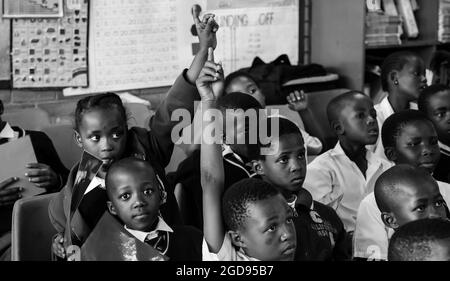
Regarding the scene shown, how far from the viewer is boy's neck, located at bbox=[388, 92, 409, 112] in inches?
137

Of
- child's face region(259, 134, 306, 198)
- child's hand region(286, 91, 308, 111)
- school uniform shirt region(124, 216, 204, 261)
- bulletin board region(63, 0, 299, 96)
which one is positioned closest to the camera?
school uniform shirt region(124, 216, 204, 261)

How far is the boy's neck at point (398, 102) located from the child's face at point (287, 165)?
1.43 metres

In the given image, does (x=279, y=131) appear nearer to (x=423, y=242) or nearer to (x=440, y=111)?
(x=423, y=242)

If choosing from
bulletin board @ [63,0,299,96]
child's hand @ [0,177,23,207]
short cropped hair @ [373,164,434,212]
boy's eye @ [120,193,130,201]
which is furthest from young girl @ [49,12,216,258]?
bulletin board @ [63,0,299,96]

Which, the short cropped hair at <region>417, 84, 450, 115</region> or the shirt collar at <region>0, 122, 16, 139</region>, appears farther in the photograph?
the short cropped hair at <region>417, 84, 450, 115</region>

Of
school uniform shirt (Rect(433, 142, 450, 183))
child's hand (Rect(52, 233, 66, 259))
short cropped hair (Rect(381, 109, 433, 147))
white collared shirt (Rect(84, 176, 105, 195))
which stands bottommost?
child's hand (Rect(52, 233, 66, 259))

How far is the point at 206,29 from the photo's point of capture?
6.54 ft

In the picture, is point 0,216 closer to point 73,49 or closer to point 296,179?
point 296,179

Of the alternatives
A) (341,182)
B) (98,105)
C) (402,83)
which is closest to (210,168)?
(98,105)

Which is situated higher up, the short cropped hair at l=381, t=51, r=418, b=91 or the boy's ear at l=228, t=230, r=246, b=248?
the short cropped hair at l=381, t=51, r=418, b=91

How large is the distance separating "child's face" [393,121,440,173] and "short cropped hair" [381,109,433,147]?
0.05 feet

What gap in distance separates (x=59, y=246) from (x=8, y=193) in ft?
1.67

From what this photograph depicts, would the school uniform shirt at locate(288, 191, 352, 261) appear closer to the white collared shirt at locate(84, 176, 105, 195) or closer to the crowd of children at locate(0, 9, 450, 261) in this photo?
the crowd of children at locate(0, 9, 450, 261)

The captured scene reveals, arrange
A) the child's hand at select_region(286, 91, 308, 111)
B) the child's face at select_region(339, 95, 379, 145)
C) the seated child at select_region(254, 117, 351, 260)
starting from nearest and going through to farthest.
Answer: the seated child at select_region(254, 117, 351, 260) < the child's face at select_region(339, 95, 379, 145) < the child's hand at select_region(286, 91, 308, 111)
